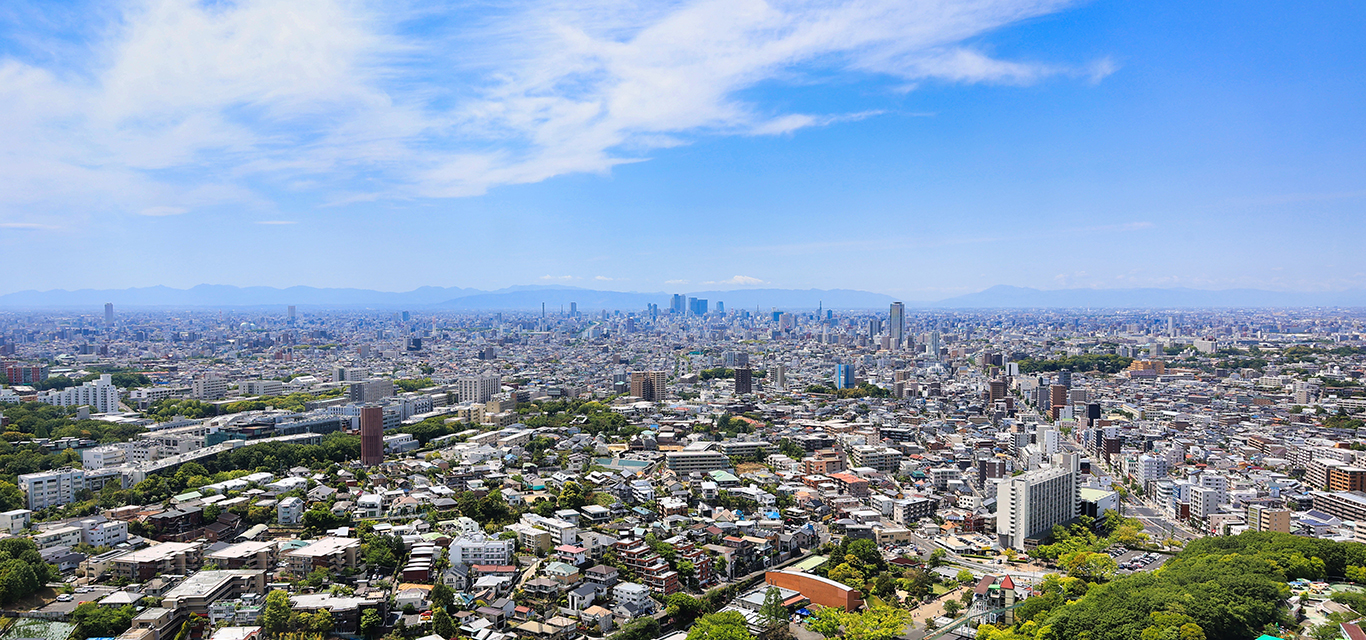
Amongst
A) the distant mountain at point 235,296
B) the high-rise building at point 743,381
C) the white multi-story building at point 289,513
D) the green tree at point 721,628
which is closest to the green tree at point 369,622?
the green tree at point 721,628

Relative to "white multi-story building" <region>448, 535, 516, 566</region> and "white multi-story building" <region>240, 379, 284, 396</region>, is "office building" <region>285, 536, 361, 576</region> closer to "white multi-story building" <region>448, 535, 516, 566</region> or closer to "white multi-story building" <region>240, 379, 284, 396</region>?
"white multi-story building" <region>448, 535, 516, 566</region>

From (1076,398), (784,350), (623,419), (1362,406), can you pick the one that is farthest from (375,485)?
(784,350)

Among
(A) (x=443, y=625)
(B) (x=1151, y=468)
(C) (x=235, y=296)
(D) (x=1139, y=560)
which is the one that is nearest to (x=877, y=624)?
(A) (x=443, y=625)

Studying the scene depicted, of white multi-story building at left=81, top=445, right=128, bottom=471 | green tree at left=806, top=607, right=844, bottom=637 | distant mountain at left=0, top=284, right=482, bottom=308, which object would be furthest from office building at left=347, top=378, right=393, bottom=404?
distant mountain at left=0, top=284, right=482, bottom=308

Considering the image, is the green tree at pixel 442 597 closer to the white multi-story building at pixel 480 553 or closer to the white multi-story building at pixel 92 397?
the white multi-story building at pixel 480 553

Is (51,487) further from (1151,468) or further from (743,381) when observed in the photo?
(743,381)
